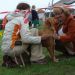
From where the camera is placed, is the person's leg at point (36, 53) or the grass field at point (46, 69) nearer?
the grass field at point (46, 69)

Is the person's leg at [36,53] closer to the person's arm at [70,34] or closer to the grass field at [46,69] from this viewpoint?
the grass field at [46,69]

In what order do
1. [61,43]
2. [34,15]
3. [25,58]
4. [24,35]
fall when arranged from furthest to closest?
[34,15] → [61,43] → [25,58] → [24,35]

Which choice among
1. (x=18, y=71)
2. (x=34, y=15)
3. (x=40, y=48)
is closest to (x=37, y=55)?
(x=40, y=48)

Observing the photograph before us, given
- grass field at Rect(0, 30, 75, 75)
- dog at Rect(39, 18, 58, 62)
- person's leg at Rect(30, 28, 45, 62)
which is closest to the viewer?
grass field at Rect(0, 30, 75, 75)

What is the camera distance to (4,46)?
19.4 ft

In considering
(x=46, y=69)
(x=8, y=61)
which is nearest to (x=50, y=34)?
(x=46, y=69)

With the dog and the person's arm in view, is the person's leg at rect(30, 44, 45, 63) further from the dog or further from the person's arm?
the person's arm

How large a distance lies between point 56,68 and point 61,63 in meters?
0.40

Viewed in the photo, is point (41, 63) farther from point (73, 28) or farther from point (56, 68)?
point (73, 28)

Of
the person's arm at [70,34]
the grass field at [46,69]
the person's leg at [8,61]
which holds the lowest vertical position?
the grass field at [46,69]

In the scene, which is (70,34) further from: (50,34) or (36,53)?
(36,53)

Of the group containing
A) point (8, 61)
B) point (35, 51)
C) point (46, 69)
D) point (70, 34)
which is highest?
point (70, 34)

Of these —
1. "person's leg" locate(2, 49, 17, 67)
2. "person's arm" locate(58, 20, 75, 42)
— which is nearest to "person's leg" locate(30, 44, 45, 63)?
"person's leg" locate(2, 49, 17, 67)

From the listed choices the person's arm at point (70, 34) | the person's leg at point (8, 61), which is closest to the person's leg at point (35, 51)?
the person's leg at point (8, 61)
